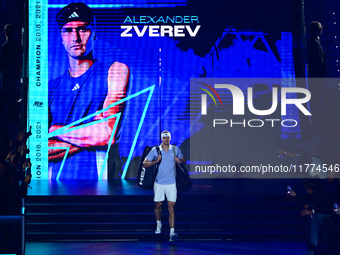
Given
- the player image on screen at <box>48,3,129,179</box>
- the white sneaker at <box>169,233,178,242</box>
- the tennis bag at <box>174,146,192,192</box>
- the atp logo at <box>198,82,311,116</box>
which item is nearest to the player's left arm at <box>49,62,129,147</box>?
the player image on screen at <box>48,3,129,179</box>

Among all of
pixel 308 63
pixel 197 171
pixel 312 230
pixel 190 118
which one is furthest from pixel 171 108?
pixel 312 230

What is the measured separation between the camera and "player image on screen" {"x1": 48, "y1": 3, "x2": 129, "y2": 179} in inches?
451

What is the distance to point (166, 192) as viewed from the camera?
766cm

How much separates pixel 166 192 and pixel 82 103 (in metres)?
4.63

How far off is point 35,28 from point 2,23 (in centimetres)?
75

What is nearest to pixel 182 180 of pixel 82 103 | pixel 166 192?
pixel 166 192

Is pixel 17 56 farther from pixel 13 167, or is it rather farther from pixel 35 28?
pixel 13 167

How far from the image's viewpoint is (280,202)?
8484 millimetres

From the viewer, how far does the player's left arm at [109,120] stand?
1149 cm

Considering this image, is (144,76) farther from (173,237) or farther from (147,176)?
(173,237)

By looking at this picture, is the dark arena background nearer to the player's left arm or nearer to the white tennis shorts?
the player's left arm

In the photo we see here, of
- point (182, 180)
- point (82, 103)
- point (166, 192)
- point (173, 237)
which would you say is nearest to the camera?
point (173, 237)

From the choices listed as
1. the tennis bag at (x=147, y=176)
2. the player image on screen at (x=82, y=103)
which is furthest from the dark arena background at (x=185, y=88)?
the tennis bag at (x=147, y=176)

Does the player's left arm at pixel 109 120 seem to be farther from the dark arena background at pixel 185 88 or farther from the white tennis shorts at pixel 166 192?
the white tennis shorts at pixel 166 192
